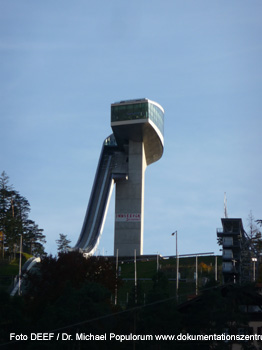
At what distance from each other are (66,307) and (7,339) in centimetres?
322

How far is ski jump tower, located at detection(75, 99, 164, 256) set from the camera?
82500 mm

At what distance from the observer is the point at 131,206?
275 ft

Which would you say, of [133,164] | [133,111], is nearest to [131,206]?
[133,164]

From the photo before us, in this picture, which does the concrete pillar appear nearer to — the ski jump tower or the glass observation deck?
the ski jump tower

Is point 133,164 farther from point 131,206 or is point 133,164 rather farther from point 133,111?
point 133,111

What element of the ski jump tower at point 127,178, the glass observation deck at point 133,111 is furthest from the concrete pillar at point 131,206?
the glass observation deck at point 133,111

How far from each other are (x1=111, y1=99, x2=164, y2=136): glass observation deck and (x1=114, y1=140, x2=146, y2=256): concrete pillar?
4.58 meters

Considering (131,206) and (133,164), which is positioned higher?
(133,164)

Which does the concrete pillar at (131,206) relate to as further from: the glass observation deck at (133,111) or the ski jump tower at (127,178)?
the glass observation deck at (133,111)

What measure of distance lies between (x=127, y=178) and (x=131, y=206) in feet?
12.8

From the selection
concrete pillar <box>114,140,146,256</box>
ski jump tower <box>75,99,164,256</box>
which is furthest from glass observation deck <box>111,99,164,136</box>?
concrete pillar <box>114,140,146,256</box>

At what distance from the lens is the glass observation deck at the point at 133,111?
83.1 meters

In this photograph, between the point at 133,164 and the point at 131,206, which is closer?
the point at 131,206

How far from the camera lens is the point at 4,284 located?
185 ft
